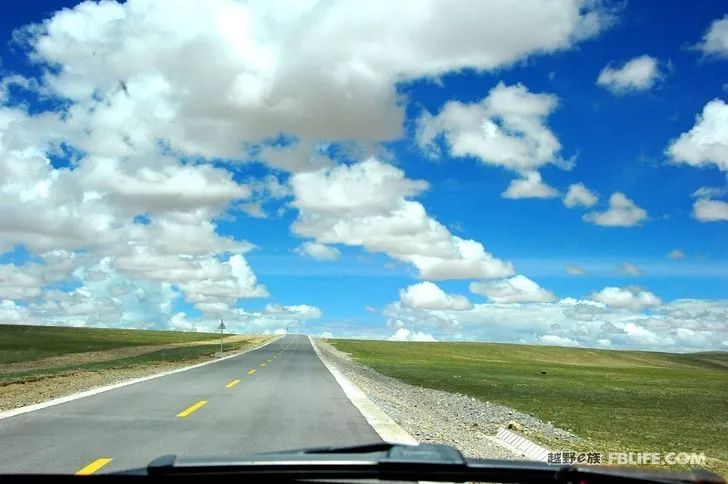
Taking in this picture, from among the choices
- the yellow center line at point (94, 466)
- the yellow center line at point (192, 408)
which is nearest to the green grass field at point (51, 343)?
the yellow center line at point (192, 408)

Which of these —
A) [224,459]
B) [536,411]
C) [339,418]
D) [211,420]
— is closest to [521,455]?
[339,418]

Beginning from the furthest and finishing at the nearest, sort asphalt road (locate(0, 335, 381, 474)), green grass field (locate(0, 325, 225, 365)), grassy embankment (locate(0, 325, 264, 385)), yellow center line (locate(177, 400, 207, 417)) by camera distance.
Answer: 1. green grass field (locate(0, 325, 225, 365))
2. grassy embankment (locate(0, 325, 264, 385))
3. yellow center line (locate(177, 400, 207, 417))
4. asphalt road (locate(0, 335, 381, 474))

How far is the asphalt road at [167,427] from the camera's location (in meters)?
9.02

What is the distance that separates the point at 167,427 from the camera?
11938 millimetres

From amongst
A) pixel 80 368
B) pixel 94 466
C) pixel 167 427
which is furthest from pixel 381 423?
pixel 80 368

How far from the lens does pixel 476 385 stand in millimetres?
36844

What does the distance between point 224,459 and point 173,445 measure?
6.26 m

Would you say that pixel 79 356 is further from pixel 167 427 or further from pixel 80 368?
pixel 167 427

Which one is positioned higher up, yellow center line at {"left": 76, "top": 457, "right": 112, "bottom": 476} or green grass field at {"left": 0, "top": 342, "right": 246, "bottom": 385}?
yellow center line at {"left": 76, "top": 457, "right": 112, "bottom": 476}

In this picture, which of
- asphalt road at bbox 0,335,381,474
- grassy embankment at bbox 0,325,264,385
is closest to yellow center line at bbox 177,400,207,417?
asphalt road at bbox 0,335,381,474

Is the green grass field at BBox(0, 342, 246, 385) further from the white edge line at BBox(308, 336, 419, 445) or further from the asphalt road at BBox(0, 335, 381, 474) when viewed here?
the white edge line at BBox(308, 336, 419, 445)

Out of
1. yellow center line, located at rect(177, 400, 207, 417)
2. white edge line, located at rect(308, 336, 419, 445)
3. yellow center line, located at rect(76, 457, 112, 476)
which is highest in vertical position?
white edge line, located at rect(308, 336, 419, 445)

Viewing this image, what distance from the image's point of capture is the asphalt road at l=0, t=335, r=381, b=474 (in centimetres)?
902

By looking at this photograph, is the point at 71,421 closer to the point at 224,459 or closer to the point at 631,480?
the point at 224,459
